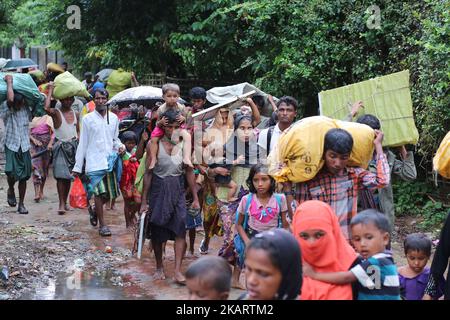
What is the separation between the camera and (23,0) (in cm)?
2105

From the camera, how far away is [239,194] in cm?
759

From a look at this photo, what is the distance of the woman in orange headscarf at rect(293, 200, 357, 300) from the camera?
3900 millimetres

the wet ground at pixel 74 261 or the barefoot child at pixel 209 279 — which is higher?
the barefoot child at pixel 209 279

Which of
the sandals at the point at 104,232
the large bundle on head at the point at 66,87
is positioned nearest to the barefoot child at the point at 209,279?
the sandals at the point at 104,232

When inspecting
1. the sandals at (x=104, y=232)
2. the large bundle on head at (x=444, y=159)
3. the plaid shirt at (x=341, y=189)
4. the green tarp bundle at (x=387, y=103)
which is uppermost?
the green tarp bundle at (x=387, y=103)

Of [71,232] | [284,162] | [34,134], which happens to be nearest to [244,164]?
[284,162]

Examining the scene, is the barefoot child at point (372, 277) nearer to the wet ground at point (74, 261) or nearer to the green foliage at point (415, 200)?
the wet ground at point (74, 261)

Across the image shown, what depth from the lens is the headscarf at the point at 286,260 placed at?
11.0 feet

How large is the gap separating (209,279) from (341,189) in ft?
6.78

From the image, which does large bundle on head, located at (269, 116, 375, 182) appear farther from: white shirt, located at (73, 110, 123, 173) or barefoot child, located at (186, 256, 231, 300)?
white shirt, located at (73, 110, 123, 173)

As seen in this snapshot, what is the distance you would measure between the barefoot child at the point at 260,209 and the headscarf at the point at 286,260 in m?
2.76

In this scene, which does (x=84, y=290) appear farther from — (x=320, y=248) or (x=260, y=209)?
(x=320, y=248)

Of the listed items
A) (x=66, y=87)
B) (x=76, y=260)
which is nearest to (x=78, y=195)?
(x=66, y=87)

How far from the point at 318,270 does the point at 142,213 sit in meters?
3.77
